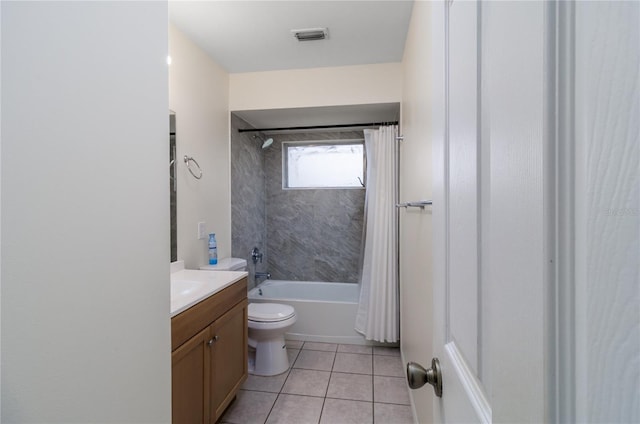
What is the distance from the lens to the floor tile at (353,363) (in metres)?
2.38

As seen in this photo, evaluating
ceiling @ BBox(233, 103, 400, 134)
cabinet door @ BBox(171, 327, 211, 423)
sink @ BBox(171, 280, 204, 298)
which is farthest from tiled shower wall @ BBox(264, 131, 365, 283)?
cabinet door @ BBox(171, 327, 211, 423)

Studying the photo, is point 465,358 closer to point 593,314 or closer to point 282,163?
point 593,314

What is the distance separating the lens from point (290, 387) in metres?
2.14

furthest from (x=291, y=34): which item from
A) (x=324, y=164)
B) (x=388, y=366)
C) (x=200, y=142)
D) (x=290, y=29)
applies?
(x=388, y=366)

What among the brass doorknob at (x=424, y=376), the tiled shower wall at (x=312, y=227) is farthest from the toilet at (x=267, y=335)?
the brass doorknob at (x=424, y=376)

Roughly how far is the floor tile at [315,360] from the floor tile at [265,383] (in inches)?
7.7

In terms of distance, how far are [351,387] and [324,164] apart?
97.2 inches

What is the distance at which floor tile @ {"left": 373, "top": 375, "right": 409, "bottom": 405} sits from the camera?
200 cm

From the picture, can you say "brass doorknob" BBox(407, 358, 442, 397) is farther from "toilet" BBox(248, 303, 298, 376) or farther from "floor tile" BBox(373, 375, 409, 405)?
"toilet" BBox(248, 303, 298, 376)

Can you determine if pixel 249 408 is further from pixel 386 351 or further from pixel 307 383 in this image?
pixel 386 351

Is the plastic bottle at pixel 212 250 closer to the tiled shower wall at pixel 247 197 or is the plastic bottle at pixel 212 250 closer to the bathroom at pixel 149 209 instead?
the tiled shower wall at pixel 247 197

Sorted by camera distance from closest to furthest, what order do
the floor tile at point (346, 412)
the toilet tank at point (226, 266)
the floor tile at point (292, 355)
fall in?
the floor tile at point (346, 412), the toilet tank at point (226, 266), the floor tile at point (292, 355)

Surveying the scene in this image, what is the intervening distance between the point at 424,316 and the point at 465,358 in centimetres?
103

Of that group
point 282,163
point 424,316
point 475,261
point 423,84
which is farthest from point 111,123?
point 282,163
